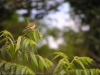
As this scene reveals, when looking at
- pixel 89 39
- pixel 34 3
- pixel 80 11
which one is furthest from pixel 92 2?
pixel 34 3

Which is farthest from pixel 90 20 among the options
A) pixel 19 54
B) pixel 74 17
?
pixel 19 54

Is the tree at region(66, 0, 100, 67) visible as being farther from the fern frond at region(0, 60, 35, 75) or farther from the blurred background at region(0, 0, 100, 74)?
the fern frond at region(0, 60, 35, 75)

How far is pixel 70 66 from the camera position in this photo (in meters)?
1.49

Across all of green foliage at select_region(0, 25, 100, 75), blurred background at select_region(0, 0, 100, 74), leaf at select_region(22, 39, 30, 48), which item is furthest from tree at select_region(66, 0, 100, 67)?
leaf at select_region(22, 39, 30, 48)

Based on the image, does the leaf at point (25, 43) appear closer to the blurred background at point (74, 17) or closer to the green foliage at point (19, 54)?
the green foliage at point (19, 54)

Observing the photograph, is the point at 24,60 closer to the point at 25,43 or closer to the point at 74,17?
the point at 25,43

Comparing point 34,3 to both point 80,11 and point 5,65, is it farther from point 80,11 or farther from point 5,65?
point 5,65

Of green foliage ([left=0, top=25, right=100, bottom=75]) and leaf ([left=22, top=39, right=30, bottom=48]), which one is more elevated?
leaf ([left=22, top=39, right=30, bottom=48])

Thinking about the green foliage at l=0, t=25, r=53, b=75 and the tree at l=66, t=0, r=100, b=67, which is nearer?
the green foliage at l=0, t=25, r=53, b=75

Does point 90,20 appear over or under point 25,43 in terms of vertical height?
under

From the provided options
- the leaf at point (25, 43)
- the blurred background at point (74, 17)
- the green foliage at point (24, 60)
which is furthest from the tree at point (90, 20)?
the leaf at point (25, 43)

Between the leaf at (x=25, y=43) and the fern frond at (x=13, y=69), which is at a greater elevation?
the leaf at (x=25, y=43)

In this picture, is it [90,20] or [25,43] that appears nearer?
[25,43]

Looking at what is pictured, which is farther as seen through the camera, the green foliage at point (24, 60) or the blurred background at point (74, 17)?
the blurred background at point (74, 17)
